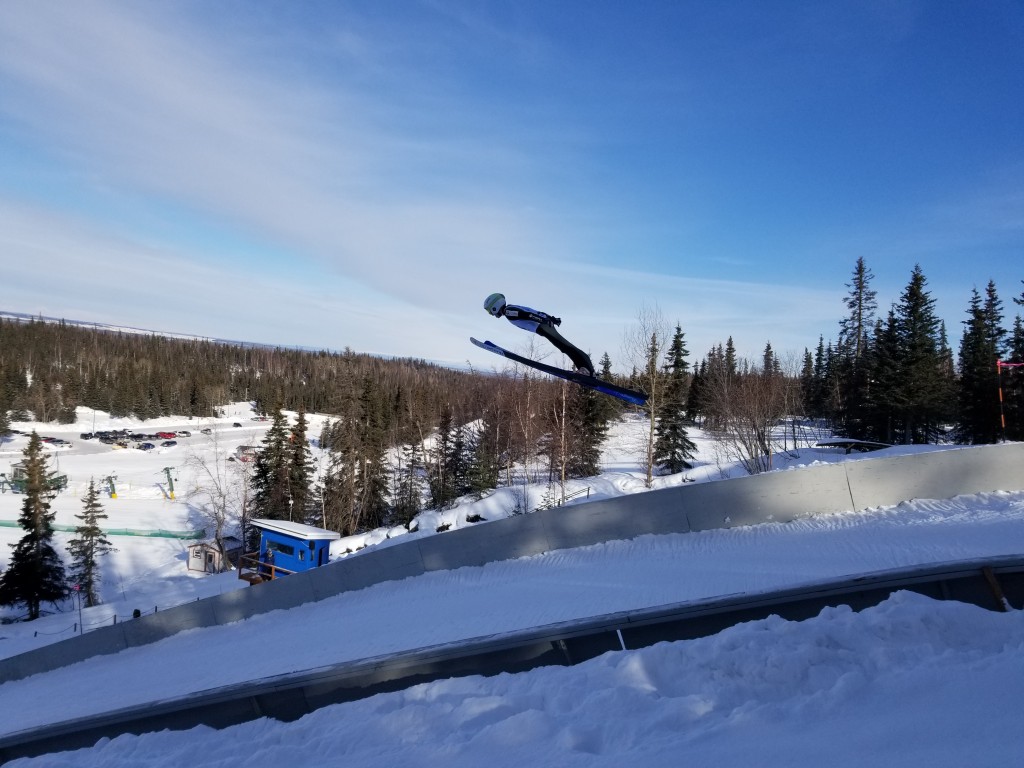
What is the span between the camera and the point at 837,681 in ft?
10.3

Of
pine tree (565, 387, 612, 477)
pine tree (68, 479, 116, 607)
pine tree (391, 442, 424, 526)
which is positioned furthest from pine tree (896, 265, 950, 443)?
pine tree (68, 479, 116, 607)

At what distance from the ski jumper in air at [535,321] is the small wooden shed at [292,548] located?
14178 mm

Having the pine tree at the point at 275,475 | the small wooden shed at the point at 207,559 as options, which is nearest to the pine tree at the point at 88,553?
the small wooden shed at the point at 207,559

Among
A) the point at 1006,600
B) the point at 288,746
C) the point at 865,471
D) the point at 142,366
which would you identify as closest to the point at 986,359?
the point at 865,471

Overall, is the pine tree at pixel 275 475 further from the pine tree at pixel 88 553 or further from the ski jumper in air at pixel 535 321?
the ski jumper in air at pixel 535 321

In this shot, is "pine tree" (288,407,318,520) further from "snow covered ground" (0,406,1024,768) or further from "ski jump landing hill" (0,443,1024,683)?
→ "snow covered ground" (0,406,1024,768)

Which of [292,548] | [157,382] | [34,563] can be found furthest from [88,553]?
[157,382]

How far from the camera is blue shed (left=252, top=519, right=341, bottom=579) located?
1784 centimetres

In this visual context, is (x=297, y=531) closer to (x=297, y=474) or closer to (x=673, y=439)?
(x=297, y=474)

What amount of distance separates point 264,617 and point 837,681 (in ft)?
36.2

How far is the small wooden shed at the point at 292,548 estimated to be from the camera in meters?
17.8

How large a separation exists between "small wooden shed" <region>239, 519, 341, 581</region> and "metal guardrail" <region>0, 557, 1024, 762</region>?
14276 mm

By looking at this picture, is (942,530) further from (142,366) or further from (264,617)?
(142,366)

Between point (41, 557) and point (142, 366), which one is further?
point (142, 366)
